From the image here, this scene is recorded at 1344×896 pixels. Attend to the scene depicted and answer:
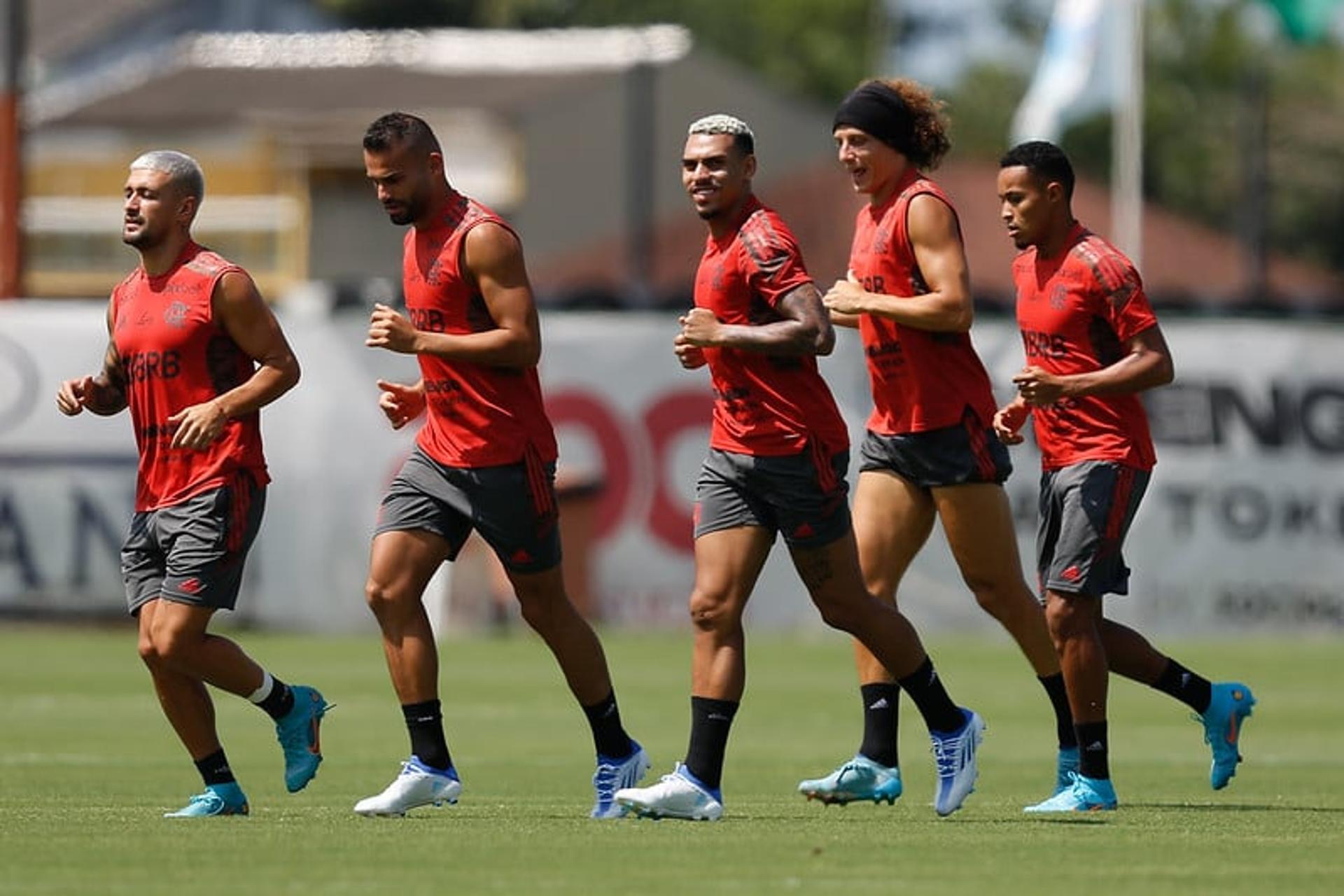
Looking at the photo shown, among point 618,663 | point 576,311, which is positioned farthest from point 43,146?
point 618,663

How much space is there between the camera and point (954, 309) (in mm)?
11008

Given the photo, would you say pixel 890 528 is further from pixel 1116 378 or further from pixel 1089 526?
pixel 1116 378

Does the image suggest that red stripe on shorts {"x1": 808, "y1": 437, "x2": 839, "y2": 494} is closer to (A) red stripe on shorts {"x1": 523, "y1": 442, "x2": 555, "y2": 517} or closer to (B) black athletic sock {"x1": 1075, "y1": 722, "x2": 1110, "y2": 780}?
(A) red stripe on shorts {"x1": 523, "y1": 442, "x2": 555, "y2": 517}

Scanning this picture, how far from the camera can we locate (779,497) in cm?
1080

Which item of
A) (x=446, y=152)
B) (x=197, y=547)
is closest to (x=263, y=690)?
(x=197, y=547)

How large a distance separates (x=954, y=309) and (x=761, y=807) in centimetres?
212

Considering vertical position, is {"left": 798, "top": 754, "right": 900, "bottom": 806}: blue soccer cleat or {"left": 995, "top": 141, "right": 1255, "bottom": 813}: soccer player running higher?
{"left": 995, "top": 141, "right": 1255, "bottom": 813}: soccer player running

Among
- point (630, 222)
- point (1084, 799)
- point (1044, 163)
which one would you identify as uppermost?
point (630, 222)

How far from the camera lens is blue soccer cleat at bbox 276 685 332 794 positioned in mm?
11141

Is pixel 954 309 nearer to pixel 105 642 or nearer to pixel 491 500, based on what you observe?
pixel 491 500

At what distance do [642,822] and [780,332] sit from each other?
183cm

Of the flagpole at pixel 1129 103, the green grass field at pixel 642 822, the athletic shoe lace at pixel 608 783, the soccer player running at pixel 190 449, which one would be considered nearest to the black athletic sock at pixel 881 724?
the green grass field at pixel 642 822

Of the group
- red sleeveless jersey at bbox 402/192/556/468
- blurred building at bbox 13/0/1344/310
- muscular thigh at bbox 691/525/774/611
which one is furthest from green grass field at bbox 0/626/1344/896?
blurred building at bbox 13/0/1344/310

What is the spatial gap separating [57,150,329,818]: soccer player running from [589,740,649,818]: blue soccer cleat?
1.28 meters
